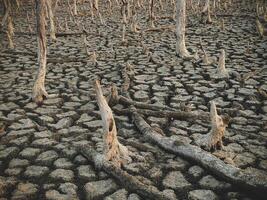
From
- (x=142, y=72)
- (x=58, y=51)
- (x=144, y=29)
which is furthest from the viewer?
(x=144, y=29)

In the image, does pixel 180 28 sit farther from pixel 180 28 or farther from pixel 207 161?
pixel 207 161

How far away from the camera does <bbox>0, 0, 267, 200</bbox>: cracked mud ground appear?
120 inches

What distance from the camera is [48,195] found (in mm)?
2893

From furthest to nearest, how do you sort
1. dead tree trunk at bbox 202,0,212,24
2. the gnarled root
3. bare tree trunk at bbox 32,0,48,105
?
dead tree trunk at bbox 202,0,212,24 → bare tree trunk at bbox 32,0,48,105 → the gnarled root

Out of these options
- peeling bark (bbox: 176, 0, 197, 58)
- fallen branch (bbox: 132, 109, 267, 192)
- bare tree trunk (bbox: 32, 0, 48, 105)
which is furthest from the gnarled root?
peeling bark (bbox: 176, 0, 197, 58)

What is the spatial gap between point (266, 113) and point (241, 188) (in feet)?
6.20

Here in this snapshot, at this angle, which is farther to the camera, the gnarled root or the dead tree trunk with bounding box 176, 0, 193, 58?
the dead tree trunk with bounding box 176, 0, 193, 58

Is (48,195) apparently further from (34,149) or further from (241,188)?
(241,188)

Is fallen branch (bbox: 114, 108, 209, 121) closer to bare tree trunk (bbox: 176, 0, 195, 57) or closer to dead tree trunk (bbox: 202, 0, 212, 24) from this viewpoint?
bare tree trunk (bbox: 176, 0, 195, 57)

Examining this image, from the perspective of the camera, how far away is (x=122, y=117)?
446cm

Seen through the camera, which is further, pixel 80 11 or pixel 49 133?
pixel 80 11

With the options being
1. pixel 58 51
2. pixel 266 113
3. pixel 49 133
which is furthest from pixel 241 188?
pixel 58 51

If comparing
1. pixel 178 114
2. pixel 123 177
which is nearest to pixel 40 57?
pixel 178 114

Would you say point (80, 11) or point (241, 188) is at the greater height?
point (80, 11)
